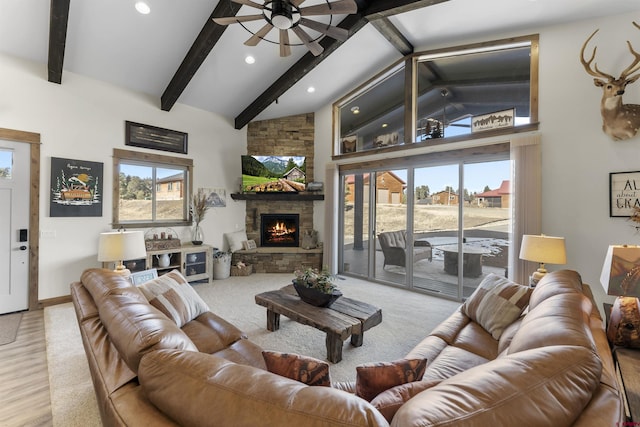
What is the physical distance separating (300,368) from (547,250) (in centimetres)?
309

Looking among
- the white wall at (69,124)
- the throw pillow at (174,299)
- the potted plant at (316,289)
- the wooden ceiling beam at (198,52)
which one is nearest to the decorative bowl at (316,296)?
the potted plant at (316,289)

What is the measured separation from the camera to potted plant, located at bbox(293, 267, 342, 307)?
2893 millimetres

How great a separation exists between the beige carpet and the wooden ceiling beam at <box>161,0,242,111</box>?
3.38m

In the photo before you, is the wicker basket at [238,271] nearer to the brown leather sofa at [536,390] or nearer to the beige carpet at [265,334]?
the beige carpet at [265,334]

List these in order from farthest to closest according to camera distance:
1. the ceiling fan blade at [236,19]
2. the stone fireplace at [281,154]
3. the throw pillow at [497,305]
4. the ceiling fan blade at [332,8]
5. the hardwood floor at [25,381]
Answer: the stone fireplace at [281,154] → the ceiling fan blade at [236,19] → the ceiling fan blade at [332,8] → the throw pillow at [497,305] → the hardwood floor at [25,381]

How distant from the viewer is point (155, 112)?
507 centimetres

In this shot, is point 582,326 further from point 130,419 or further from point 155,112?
point 155,112

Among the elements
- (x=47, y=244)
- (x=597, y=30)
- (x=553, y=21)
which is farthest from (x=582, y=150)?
(x=47, y=244)

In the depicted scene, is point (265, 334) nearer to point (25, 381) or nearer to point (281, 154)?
point (25, 381)

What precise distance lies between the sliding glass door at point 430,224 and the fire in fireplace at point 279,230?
3.81 feet

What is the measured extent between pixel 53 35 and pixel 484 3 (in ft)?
17.2

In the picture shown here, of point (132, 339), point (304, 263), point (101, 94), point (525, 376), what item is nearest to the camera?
point (525, 376)

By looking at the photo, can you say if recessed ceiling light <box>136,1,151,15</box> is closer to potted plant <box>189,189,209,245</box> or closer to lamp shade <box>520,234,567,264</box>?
potted plant <box>189,189,209,245</box>

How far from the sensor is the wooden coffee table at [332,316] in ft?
8.36
